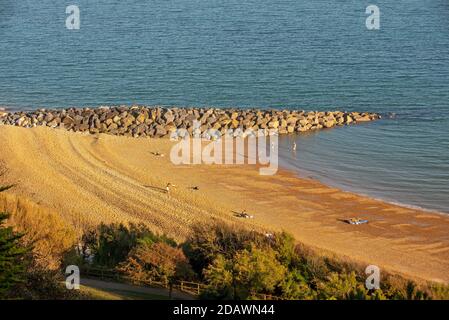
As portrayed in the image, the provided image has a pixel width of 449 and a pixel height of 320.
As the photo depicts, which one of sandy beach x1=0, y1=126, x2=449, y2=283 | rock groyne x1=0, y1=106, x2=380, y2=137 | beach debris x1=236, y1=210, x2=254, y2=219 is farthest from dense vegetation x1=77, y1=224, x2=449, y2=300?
rock groyne x1=0, y1=106, x2=380, y2=137

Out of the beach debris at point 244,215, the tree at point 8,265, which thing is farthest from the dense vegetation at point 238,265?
the beach debris at point 244,215

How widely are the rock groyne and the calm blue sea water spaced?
2.59 meters

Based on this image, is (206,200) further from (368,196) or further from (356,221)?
(368,196)

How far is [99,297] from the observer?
2323 centimetres

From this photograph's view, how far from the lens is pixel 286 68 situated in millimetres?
77438

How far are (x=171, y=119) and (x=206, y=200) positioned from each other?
770 inches

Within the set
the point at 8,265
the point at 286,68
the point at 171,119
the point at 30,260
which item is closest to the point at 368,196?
the point at 171,119

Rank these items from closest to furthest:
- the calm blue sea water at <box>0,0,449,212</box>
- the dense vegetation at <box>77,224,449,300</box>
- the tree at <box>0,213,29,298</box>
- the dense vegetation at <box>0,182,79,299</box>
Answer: the tree at <box>0,213,29,298</box>
the dense vegetation at <box>0,182,79,299</box>
the dense vegetation at <box>77,224,449,300</box>
the calm blue sea water at <box>0,0,449,212</box>

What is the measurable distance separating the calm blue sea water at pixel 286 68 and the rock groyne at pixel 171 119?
2.59m

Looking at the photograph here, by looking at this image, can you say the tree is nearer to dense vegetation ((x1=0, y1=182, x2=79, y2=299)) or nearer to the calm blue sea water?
dense vegetation ((x1=0, y1=182, x2=79, y2=299))

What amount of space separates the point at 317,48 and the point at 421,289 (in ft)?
215

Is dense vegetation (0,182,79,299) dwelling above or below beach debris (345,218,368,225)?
above

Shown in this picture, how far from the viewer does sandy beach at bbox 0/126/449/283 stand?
1351 inches

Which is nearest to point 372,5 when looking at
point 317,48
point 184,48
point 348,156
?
point 317,48
